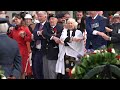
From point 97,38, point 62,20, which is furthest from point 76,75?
point 62,20

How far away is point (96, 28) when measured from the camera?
→ 28.7 feet

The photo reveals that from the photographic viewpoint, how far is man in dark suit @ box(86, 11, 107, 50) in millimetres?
8727

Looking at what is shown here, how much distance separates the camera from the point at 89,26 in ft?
28.8

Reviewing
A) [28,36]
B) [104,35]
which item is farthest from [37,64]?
[104,35]

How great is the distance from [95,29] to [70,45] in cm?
72

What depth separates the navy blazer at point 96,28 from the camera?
873 centimetres

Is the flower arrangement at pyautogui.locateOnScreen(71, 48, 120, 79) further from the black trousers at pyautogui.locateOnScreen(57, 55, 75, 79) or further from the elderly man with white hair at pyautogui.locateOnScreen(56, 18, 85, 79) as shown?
the black trousers at pyautogui.locateOnScreen(57, 55, 75, 79)

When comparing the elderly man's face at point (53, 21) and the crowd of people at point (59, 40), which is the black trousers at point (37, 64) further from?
the elderly man's face at point (53, 21)

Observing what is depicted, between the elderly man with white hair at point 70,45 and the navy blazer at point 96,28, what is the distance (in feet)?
1.04

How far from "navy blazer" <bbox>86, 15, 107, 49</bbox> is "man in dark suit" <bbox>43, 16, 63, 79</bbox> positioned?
2.39 ft
